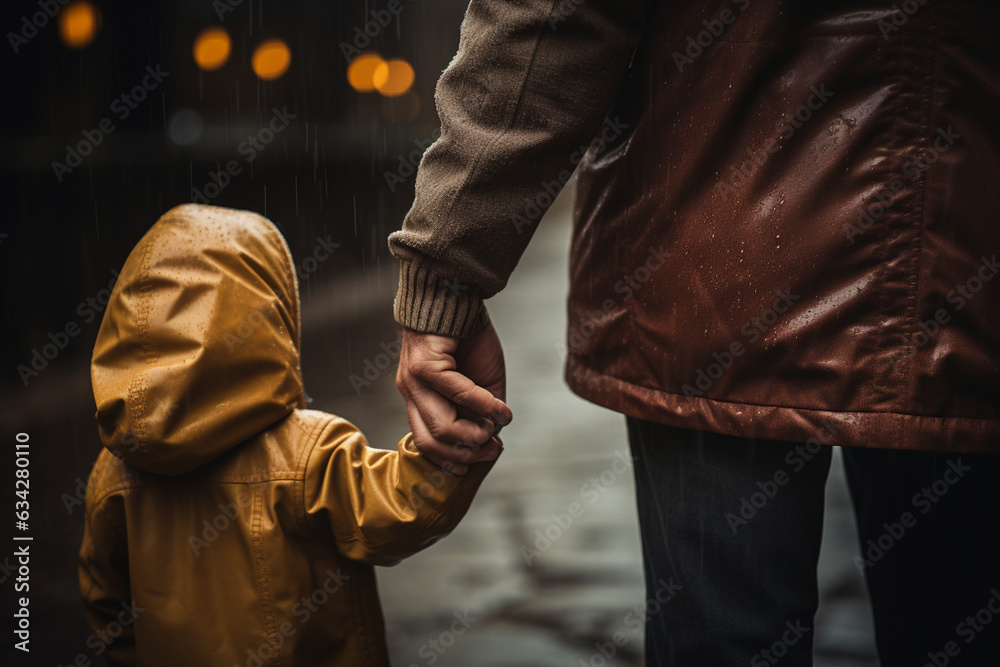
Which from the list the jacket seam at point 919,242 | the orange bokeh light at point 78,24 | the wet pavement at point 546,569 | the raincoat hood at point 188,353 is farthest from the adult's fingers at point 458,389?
the orange bokeh light at point 78,24

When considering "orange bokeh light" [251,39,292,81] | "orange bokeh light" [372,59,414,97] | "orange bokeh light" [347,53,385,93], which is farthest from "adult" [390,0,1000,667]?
"orange bokeh light" [372,59,414,97]

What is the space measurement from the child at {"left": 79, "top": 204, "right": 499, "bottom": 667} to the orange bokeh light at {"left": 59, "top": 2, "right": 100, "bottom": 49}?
7.59 meters

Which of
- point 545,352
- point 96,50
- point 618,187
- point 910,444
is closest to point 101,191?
point 96,50

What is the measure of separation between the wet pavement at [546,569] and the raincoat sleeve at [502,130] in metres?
1.94

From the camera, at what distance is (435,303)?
153cm

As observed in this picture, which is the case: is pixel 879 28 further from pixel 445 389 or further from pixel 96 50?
pixel 96 50

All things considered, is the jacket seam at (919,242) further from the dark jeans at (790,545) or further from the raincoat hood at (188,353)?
the raincoat hood at (188,353)

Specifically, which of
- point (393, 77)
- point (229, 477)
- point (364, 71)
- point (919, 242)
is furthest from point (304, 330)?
point (393, 77)

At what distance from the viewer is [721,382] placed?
4.64 feet

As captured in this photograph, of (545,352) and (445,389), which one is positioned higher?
(445,389)

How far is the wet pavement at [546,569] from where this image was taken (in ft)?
10.2

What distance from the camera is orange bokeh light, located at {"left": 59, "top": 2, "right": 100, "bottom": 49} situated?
8.20m

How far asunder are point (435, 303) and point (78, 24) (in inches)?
339

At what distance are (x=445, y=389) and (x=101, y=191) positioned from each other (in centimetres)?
717
